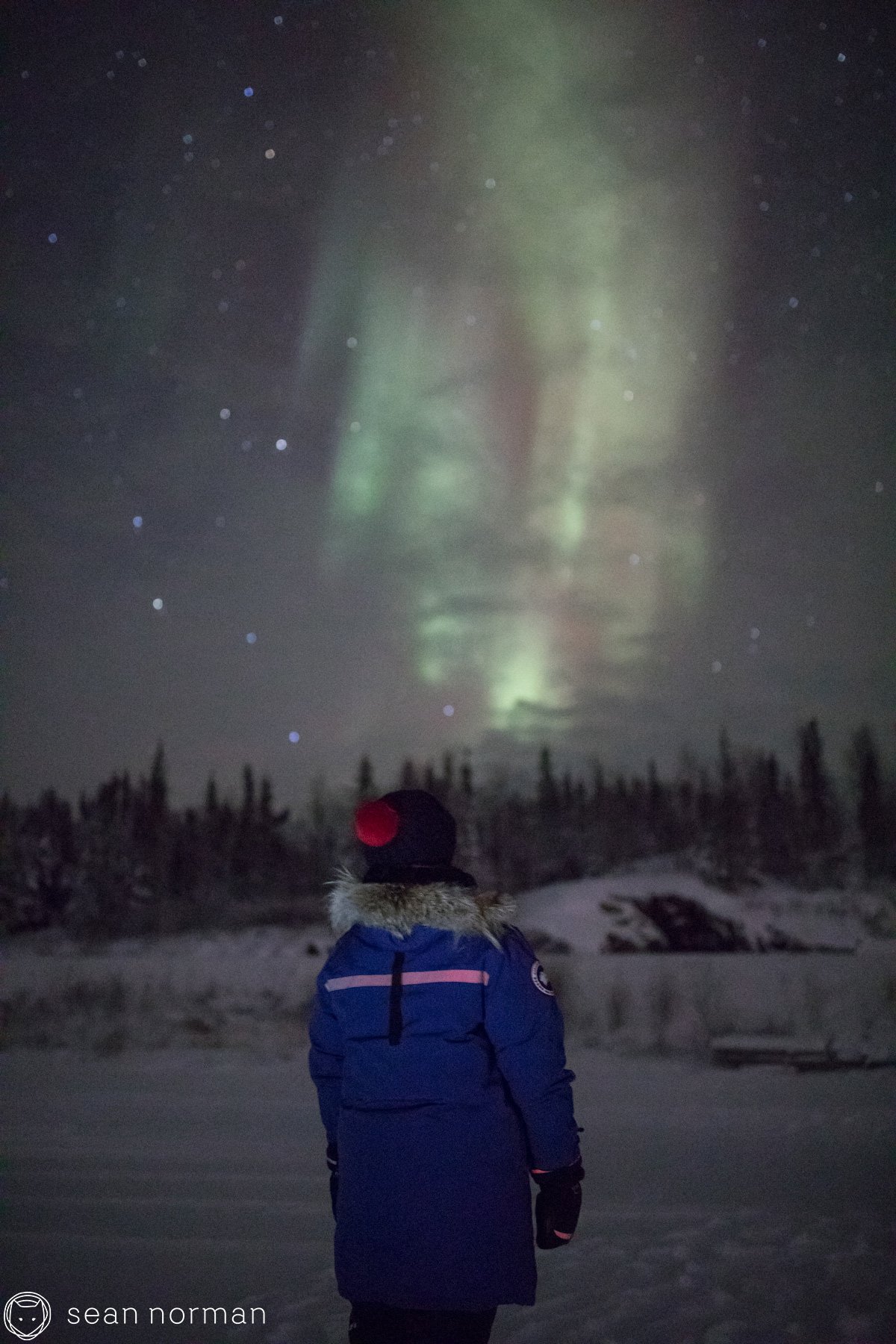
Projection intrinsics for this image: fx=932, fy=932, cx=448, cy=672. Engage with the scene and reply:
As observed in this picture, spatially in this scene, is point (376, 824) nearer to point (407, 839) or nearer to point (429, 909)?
point (407, 839)

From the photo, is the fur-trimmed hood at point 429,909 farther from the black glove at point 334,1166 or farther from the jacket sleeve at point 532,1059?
the black glove at point 334,1166

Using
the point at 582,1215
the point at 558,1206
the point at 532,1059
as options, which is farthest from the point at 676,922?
the point at 532,1059

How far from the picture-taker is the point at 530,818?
272 ft

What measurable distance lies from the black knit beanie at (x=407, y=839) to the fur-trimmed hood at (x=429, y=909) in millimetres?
63

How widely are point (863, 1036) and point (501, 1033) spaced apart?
963cm

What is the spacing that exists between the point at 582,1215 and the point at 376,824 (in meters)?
3.73

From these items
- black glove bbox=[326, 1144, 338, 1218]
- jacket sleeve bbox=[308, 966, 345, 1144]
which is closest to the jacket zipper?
jacket sleeve bbox=[308, 966, 345, 1144]

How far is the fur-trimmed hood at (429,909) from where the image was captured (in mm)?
2801

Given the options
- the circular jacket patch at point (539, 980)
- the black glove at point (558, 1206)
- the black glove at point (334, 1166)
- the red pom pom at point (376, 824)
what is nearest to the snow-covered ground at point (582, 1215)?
the black glove at point (334, 1166)

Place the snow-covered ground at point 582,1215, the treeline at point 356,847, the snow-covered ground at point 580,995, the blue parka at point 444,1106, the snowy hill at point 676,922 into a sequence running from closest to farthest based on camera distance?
the blue parka at point 444,1106 → the snow-covered ground at point 582,1215 → the snow-covered ground at point 580,995 → the snowy hill at point 676,922 → the treeline at point 356,847

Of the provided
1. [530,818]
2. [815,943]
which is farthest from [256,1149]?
[530,818]

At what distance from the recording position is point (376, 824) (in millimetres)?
2988

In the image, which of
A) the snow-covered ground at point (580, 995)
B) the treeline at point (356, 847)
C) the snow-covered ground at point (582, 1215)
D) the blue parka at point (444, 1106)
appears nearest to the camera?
the blue parka at point (444, 1106)

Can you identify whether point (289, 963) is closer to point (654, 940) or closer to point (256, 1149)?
point (654, 940)
